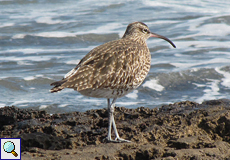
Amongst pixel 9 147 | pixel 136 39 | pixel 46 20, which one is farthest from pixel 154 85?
pixel 46 20

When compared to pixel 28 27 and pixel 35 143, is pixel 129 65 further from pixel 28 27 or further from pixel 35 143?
pixel 28 27

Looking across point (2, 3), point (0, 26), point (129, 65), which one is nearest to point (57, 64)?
point (0, 26)

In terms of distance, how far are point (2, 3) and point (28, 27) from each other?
18.6 feet

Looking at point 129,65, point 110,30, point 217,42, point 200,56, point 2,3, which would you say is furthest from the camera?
point 2,3

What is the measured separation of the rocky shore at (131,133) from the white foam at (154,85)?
4.18 meters

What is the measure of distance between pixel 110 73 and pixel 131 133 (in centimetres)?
89

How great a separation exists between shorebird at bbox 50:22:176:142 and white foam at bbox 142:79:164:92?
4563mm

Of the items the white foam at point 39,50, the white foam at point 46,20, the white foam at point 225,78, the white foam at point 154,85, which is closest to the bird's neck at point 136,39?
the white foam at point 154,85

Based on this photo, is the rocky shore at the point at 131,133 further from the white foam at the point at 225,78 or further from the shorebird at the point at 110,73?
the white foam at the point at 225,78

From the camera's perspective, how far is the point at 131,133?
5.05 meters

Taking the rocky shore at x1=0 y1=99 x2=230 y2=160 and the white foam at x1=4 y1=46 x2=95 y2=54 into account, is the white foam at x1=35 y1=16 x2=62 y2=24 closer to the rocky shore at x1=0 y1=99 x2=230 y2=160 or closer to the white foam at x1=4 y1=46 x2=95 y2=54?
the white foam at x1=4 y1=46 x2=95 y2=54

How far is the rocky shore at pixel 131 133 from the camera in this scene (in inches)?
171

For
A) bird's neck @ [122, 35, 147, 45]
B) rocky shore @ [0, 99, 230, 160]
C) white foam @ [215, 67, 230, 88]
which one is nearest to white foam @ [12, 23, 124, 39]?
white foam @ [215, 67, 230, 88]

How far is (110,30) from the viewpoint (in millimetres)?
16719
